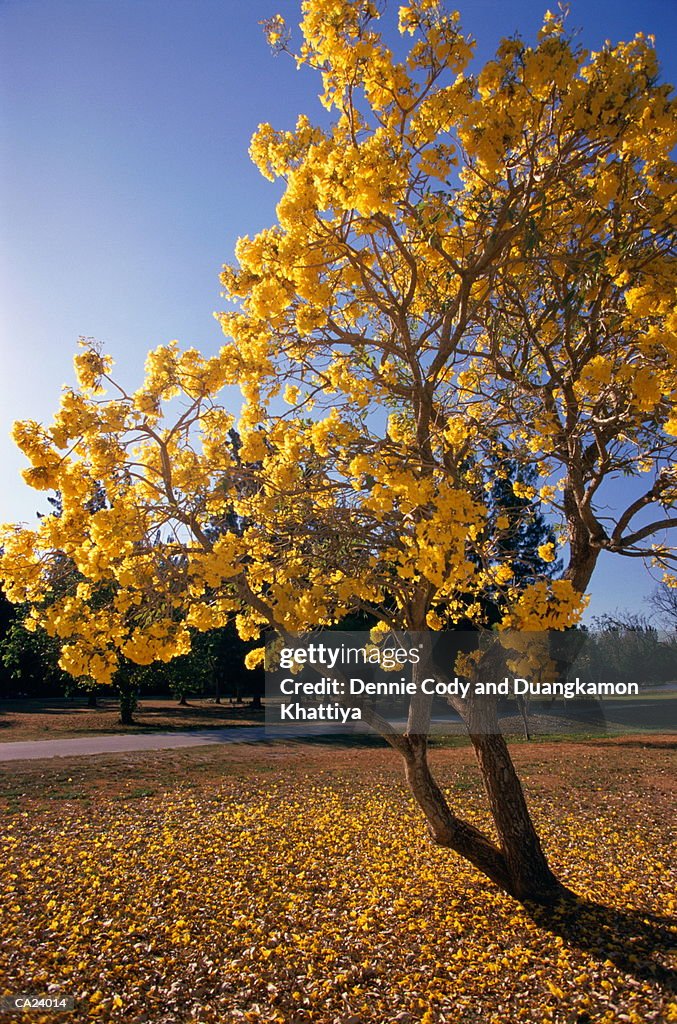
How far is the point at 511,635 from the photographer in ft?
14.6

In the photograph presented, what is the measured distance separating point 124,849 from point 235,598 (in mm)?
3568

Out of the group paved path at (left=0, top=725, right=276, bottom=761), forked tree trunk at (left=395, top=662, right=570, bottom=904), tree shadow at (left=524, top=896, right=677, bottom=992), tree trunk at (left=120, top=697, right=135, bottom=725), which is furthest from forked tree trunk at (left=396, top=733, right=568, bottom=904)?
tree trunk at (left=120, top=697, right=135, bottom=725)

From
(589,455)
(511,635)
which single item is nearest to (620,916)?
(511,635)

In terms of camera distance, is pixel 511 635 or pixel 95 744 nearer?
pixel 511 635

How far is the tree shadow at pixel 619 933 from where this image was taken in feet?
13.6

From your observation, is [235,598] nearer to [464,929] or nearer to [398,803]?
[464,929]

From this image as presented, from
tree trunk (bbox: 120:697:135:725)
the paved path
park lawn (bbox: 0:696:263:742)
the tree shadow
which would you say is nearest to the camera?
the tree shadow

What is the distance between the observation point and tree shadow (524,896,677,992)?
416 cm

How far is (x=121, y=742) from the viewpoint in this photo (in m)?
15.0

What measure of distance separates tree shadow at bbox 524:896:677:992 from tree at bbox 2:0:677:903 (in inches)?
10.7

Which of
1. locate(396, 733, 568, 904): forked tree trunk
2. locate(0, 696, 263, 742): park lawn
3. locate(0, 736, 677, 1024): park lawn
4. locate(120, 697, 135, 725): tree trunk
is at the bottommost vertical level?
locate(0, 696, 263, 742): park lawn

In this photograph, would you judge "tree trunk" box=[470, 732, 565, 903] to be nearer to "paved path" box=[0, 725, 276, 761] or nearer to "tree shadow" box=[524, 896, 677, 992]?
"tree shadow" box=[524, 896, 677, 992]

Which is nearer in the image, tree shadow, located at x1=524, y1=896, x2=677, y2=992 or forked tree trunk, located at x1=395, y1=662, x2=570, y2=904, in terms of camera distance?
tree shadow, located at x1=524, y1=896, x2=677, y2=992

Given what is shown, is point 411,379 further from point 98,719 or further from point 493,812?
point 98,719
